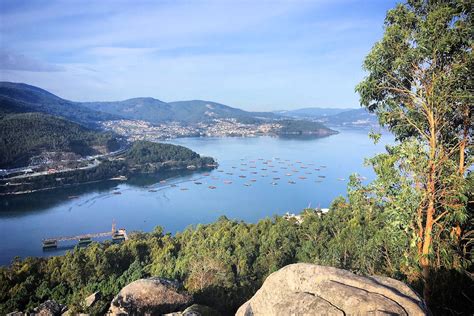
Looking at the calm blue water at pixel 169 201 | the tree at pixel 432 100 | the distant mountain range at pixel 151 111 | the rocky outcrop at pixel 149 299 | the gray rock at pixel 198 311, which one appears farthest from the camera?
the distant mountain range at pixel 151 111

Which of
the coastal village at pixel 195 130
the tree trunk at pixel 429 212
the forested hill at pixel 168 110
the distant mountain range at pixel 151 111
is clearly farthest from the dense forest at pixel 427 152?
the forested hill at pixel 168 110

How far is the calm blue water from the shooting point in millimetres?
23469

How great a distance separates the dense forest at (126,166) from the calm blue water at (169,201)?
1.68m

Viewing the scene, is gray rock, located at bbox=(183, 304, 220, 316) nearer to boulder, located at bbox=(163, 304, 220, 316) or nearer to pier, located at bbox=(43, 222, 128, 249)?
boulder, located at bbox=(163, 304, 220, 316)

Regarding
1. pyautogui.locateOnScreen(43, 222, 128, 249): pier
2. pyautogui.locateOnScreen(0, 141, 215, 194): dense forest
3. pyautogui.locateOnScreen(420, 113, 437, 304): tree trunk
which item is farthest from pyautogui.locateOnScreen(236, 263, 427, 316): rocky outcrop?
pyautogui.locateOnScreen(0, 141, 215, 194): dense forest

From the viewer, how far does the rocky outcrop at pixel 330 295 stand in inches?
88.5

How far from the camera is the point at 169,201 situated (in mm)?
29172

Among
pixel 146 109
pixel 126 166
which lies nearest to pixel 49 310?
pixel 126 166

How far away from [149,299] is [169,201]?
→ 2531 cm

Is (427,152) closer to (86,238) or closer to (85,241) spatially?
(85,241)

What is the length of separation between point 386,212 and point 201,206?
983 inches

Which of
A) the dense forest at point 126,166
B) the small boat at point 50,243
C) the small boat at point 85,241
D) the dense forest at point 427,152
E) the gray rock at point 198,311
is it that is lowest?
the small boat at point 85,241

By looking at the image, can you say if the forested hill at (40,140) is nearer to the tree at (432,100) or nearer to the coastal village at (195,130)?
the coastal village at (195,130)

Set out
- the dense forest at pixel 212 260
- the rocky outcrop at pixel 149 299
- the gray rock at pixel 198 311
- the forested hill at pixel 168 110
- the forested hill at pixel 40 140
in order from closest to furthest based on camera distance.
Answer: the gray rock at pixel 198 311 → the rocky outcrop at pixel 149 299 → the dense forest at pixel 212 260 → the forested hill at pixel 40 140 → the forested hill at pixel 168 110
